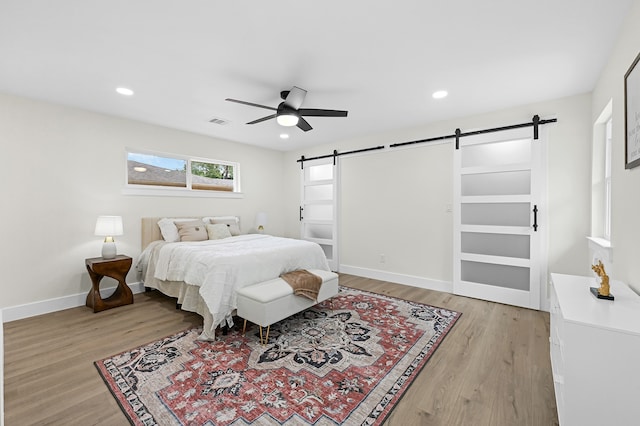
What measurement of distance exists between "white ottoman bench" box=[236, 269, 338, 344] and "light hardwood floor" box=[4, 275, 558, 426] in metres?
0.82

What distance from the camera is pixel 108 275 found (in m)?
3.37

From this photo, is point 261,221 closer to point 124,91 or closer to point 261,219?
point 261,219

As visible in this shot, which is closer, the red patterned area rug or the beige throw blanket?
the red patterned area rug

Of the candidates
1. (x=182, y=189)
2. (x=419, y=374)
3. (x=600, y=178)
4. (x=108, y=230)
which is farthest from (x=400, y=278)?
(x=108, y=230)

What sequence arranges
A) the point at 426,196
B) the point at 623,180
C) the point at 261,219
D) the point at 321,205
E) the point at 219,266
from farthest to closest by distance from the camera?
the point at 321,205 < the point at 261,219 < the point at 426,196 < the point at 219,266 < the point at 623,180

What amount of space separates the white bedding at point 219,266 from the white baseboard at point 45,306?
0.69 meters

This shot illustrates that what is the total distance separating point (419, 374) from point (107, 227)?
374 cm

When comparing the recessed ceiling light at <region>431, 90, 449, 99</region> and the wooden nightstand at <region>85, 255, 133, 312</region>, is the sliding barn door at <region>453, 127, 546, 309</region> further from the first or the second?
the wooden nightstand at <region>85, 255, 133, 312</region>

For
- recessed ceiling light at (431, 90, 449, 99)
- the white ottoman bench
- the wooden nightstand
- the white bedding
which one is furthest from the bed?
recessed ceiling light at (431, 90, 449, 99)

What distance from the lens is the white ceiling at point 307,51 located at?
1854 mm

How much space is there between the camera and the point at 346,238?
5.25 meters

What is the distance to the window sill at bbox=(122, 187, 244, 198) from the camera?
405cm

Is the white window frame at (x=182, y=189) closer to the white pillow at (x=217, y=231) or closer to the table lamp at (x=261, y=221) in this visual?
the table lamp at (x=261, y=221)

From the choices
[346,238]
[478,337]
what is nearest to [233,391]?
[478,337]
